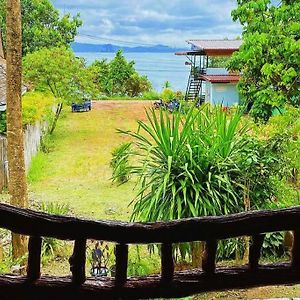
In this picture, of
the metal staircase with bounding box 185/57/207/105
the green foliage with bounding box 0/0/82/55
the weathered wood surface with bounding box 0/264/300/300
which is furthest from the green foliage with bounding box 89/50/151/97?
the weathered wood surface with bounding box 0/264/300/300

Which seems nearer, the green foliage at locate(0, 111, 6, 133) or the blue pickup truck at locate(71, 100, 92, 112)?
the green foliage at locate(0, 111, 6, 133)

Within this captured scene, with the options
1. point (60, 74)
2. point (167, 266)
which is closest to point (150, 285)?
point (167, 266)

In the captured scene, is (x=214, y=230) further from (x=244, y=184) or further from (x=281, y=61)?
(x=281, y=61)

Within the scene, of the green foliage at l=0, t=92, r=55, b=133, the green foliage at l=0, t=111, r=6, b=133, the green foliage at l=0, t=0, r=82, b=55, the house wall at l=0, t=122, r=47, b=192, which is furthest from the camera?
the green foliage at l=0, t=0, r=82, b=55

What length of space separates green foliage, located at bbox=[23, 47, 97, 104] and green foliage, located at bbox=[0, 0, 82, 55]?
20 cm

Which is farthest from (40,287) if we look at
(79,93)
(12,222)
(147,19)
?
(79,93)

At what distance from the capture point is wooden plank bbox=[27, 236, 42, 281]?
0.58 m

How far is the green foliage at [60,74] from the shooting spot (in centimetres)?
653

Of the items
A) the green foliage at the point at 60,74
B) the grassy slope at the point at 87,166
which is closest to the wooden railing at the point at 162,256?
the grassy slope at the point at 87,166

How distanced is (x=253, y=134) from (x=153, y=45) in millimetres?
922

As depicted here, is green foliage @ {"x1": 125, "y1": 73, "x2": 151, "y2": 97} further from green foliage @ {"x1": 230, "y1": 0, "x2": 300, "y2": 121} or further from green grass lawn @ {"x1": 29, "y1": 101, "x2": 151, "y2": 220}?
green foliage @ {"x1": 230, "y1": 0, "x2": 300, "y2": 121}

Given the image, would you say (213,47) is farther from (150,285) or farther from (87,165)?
(150,285)

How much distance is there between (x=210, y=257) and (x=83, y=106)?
6987mm

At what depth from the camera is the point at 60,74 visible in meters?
6.76
